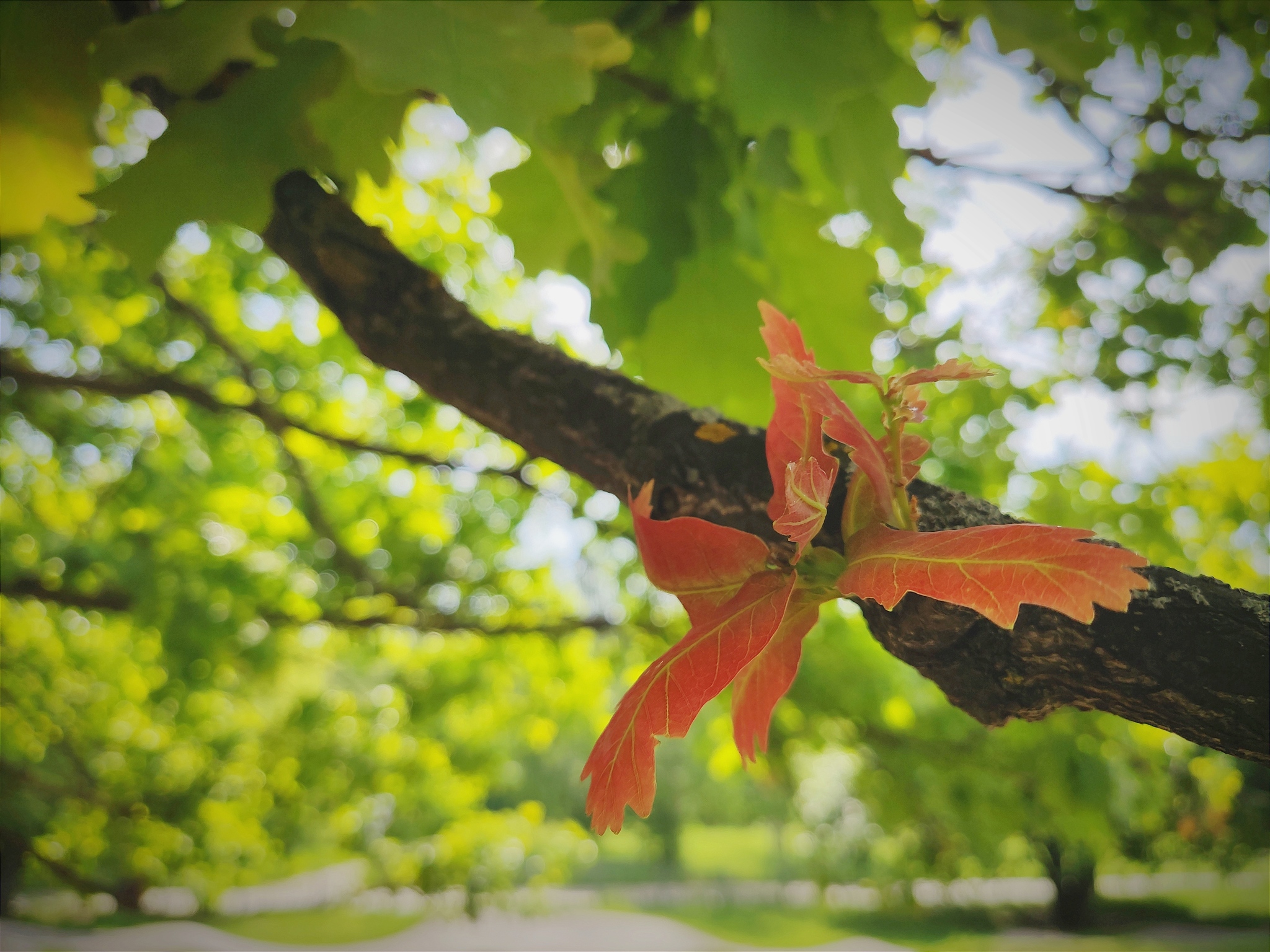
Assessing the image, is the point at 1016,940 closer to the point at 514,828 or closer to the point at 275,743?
the point at 514,828

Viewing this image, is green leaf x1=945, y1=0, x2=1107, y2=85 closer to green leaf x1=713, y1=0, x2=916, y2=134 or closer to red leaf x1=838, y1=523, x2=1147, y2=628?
green leaf x1=713, y1=0, x2=916, y2=134

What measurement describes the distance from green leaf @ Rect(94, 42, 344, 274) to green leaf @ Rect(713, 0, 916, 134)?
0.16 meters

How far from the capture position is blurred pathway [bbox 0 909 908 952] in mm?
820

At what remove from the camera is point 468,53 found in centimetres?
22

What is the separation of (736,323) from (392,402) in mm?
886

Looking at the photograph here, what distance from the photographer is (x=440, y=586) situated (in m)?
1.07

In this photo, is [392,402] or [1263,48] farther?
[392,402]

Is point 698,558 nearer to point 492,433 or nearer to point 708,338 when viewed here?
point 708,338

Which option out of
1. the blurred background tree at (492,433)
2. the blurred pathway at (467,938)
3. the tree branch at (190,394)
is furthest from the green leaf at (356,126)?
the blurred pathway at (467,938)

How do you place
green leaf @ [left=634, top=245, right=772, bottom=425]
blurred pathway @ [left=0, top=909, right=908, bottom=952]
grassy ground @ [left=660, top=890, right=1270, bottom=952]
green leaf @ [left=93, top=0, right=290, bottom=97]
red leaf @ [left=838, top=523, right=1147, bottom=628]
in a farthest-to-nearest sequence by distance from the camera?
1. blurred pathway @ [left=0, top=909, right=908, bottom=952]
2. grassy ground @ [left=660, top=890, right=1270, bottom=952]
3. green leaf @ [left=634, top=245, right=772, bottom=425]
4. green leaf @ [left=93, top=0, right=290, bottom=97]
5. red leaf @ [left=838, top=523, right=1147, bottom=628]

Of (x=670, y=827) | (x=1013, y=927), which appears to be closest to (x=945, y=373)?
(x=1013, y=927)

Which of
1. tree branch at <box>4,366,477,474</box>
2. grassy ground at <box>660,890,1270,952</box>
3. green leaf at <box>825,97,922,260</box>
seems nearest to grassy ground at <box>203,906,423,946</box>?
grassy ground at <box>660,890,1270,952</box>

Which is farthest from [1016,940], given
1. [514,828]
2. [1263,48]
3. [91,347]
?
[91,347]

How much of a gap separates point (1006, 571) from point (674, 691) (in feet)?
0.24
